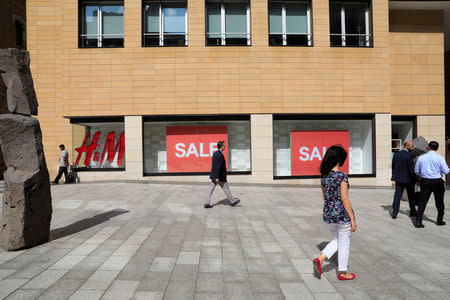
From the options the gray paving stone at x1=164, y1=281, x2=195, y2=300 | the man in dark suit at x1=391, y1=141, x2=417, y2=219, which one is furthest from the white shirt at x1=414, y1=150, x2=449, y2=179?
Result: the gray paving stone at x1=164, y1=281, x2=195, y2=300

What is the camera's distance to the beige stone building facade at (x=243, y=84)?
557 inches

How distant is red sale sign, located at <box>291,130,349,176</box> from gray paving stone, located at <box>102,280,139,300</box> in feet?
39.2

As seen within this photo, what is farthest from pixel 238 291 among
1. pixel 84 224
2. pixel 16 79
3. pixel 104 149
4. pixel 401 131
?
pixel 401 131

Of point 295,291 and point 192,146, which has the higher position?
point 192,146

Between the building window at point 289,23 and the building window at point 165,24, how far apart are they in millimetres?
4453

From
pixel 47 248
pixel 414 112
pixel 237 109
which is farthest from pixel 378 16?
pixel 47 248

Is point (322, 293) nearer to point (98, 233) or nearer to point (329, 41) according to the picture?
point (98, 233)

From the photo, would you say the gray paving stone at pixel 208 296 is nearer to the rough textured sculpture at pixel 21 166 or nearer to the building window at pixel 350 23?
the rough textured sculpture at pixel 21 166

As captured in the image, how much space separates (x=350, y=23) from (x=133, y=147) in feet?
41.6

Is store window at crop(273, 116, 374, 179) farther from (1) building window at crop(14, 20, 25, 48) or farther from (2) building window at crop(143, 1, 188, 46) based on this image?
(1) building window at crop(14, 20, 25, 48)

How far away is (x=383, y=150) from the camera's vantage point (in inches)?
566

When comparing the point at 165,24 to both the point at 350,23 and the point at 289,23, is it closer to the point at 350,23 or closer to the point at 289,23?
the point at 289,23

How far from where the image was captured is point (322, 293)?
3.36m

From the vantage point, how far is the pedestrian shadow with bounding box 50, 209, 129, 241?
5598 mm
